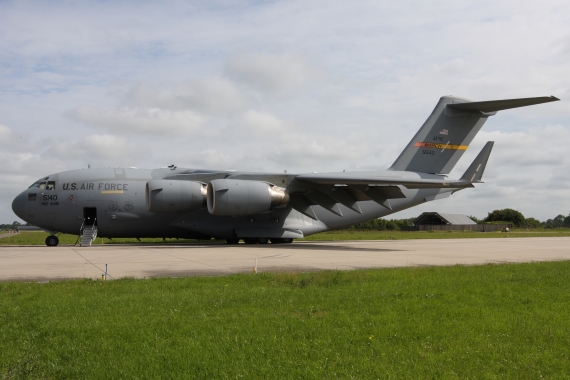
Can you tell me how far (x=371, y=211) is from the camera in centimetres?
2600

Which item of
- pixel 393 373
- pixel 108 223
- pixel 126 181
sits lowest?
pixel 393 373

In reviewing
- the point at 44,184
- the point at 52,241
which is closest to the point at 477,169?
the point at 52,241

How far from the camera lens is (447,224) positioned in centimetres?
7162

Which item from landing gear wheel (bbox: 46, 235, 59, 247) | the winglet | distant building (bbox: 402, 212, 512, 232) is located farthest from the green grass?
distant building (bbox: 402, 212, 512, 232)

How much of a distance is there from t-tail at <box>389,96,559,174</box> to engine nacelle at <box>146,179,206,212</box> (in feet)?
31.0

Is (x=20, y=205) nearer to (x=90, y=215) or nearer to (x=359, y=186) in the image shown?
(x=90, y=215)

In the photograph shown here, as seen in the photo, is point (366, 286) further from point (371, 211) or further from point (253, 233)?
point (371, 211)

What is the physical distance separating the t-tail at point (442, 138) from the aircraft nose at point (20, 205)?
16145 mm

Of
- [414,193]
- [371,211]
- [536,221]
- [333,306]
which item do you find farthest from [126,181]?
[536,221]

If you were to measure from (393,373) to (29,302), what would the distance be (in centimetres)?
522

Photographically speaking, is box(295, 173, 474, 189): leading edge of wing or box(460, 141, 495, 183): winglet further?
box(460, 141, 495, 183): winglet

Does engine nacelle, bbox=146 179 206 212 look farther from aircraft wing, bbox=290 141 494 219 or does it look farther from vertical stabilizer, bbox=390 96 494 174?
vertical stabilizer, bbox=390 96 494 174

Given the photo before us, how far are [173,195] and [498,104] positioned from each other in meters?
13.7

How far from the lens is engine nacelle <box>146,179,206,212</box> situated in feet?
68.2
